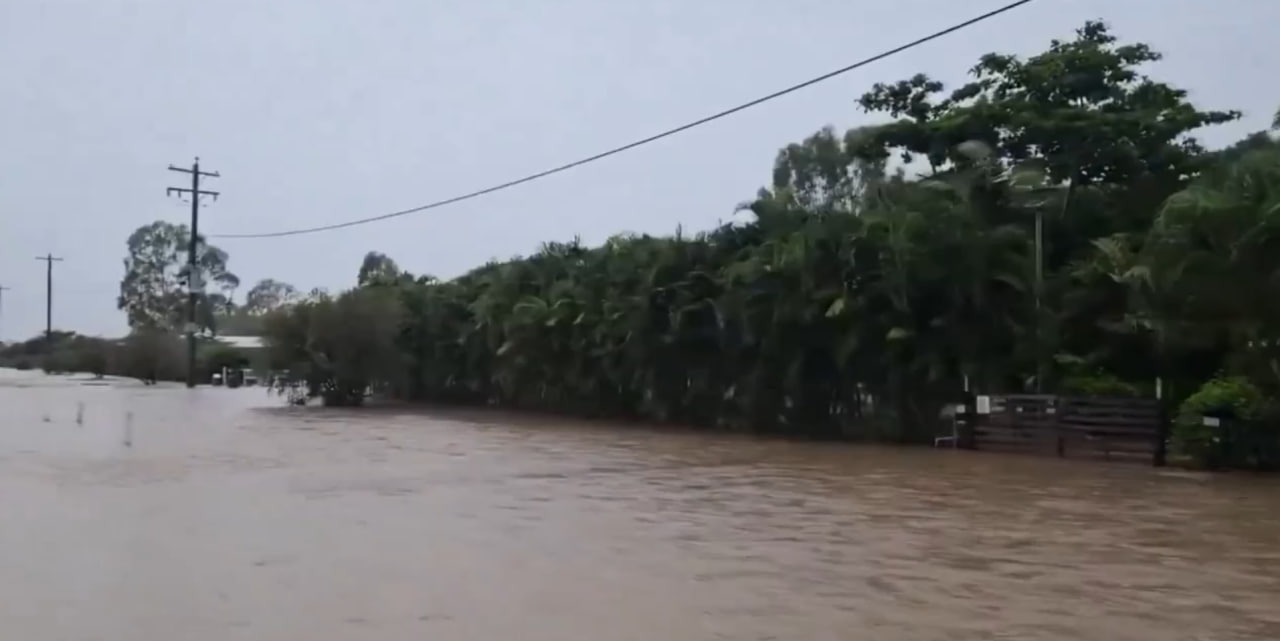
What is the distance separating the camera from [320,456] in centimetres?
2014

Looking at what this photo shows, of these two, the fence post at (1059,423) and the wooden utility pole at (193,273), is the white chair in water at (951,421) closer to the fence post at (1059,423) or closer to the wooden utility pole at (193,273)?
the fence post at (1059,423)

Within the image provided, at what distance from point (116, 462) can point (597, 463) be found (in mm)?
7080

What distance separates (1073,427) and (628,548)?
34.8 feet

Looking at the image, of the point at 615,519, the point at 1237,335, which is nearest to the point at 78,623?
the point at 615,519

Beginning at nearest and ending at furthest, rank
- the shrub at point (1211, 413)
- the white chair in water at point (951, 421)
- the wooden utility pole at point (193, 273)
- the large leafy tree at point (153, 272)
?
the shrub at point (1211, 413) < the white chair in water at point (951, 421) < the wooden utility pole at point (193, 273) < the large leafy tree at point (153, 272)

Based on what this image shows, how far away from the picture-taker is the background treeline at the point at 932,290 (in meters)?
17.0

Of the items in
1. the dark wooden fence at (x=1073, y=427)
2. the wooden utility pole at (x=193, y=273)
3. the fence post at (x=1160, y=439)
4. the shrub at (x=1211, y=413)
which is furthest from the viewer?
the wooden utility pole at (x=193, y=273)

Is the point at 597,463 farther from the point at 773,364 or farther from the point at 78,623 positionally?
the point at 78,623

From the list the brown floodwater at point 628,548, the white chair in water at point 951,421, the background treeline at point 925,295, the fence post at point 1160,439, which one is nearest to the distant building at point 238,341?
the background treeline at point 925,295

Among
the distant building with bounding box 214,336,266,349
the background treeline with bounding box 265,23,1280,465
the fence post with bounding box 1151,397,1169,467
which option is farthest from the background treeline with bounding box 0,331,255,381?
the fence post with bounding box 1151,397,1169,467

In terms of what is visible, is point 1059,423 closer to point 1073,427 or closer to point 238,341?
point 1073,427

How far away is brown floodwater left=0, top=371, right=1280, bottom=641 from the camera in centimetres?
796

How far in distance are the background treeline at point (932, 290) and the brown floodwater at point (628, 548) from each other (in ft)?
7.40

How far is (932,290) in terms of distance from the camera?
70.4 feet
